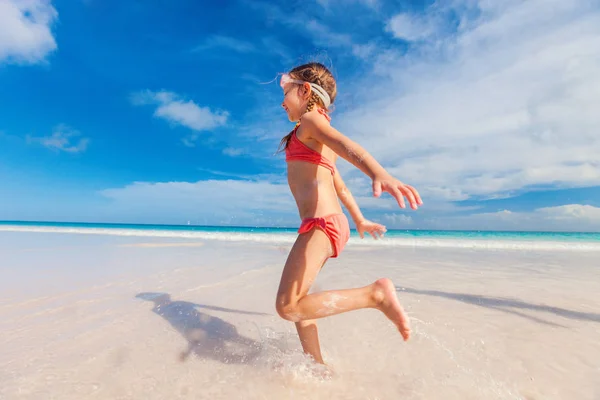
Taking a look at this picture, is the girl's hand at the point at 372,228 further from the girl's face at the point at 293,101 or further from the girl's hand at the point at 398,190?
the girl's hand at the point at 398,190

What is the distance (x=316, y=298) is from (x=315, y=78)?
5.19 ft

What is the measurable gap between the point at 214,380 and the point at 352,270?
4.13 metres

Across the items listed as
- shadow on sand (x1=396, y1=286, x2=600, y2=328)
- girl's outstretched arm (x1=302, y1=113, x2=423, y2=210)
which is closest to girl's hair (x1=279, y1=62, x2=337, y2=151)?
girl's outstretched arm (x1=302, y1=113, x2=423, y2=210)

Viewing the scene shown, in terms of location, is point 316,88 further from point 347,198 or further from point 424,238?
point 424,238

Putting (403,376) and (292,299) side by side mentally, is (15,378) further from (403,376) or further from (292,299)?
(403,376)

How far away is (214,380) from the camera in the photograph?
6.64 feet

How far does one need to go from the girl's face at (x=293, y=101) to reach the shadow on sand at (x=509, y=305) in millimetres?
2829

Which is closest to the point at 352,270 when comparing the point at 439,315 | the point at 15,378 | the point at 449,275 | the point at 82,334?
the point at 449,275

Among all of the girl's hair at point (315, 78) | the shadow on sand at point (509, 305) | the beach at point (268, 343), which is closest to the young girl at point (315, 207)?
the girl's hair at point (315, 78)

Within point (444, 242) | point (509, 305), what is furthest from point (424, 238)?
point (509, 305)

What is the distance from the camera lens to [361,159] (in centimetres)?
175

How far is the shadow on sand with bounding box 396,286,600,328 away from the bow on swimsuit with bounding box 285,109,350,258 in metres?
2.23

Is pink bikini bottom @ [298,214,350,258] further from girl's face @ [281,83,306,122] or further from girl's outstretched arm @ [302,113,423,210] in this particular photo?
girl's face @ [281,83,306,122]

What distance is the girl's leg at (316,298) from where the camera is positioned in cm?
204
